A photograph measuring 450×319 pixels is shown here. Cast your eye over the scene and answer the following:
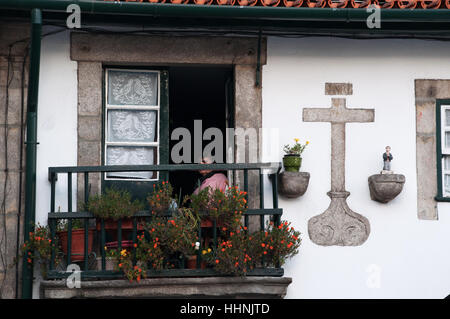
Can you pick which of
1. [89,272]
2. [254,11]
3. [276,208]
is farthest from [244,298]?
[254,11]

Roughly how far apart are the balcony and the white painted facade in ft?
1.26

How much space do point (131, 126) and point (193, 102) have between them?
3.21 metres

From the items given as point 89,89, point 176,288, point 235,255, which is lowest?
point 176,288

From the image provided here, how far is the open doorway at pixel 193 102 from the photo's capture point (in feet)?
31.5

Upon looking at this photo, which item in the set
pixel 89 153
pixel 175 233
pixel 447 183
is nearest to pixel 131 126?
pixel 89 153

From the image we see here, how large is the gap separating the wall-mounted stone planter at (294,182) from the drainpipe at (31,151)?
91.2 inches

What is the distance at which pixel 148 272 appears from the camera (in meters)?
7.02

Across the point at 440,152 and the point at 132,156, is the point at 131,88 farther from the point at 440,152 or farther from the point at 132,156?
the point at 440,152

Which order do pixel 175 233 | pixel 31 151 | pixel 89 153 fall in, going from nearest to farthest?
pixel 175 233 < pixel 31 151 < pixel 89 153

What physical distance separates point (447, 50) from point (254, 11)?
7.20ft

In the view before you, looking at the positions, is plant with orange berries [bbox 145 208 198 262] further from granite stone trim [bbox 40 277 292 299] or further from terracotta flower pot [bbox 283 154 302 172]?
terracotta flower pot [bbox 283 154 302 172]

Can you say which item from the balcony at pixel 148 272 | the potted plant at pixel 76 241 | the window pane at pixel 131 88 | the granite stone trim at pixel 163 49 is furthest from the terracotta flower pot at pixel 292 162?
the potted plant at pixel 76 241

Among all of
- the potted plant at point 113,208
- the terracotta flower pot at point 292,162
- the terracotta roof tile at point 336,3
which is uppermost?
the terracotta roof tile at point 336,3

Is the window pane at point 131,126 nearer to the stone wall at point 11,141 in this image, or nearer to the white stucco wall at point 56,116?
the white stucco wall at point 56,116
